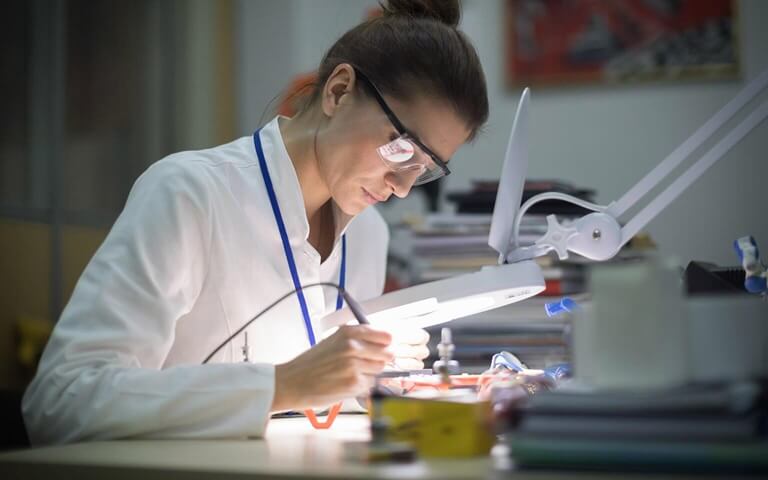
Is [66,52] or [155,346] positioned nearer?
[155,346]

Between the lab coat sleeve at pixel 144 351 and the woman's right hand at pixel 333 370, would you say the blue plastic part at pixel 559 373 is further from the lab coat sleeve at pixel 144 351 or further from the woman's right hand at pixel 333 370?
the lab coat sleeve at pixel 144 351

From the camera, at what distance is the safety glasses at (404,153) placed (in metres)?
1.47

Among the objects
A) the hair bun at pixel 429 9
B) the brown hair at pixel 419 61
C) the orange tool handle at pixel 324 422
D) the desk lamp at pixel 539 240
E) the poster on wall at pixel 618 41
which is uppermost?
the poster on wall at pixel 618 41

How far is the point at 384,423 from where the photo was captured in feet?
3.08

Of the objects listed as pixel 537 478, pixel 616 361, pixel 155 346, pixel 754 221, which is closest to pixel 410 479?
pixel 537 478

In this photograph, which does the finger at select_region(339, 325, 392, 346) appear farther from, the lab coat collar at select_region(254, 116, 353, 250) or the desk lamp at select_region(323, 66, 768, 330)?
the lab coat collar at select_region(254, 116, 353, 250)

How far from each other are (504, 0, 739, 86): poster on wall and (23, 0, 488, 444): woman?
1703 millimetres

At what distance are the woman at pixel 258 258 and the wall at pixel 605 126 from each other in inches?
56.7

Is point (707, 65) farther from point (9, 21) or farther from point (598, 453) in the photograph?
point (598, 453)

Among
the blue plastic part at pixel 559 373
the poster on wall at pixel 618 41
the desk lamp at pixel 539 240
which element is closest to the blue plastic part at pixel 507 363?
the blue plastic part at pixel 559 373

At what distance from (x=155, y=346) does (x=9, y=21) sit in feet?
6.49

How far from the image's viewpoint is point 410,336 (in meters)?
1.52

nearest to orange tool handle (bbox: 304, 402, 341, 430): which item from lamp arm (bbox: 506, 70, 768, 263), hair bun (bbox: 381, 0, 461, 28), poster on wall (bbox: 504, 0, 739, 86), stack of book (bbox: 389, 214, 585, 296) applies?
lamp arm (bbox: 506, 70, 768, 263)

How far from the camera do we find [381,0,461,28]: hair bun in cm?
166
